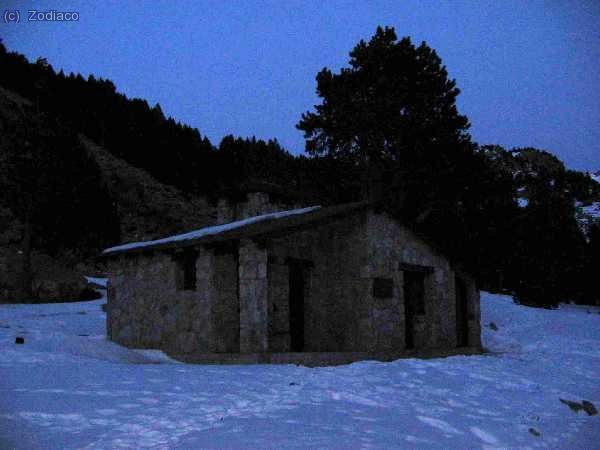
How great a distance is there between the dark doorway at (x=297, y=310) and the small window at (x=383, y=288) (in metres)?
1.75

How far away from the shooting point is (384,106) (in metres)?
24.6

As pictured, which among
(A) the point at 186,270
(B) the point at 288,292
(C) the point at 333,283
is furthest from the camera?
(C) the point at 333,283

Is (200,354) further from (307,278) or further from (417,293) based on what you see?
(417,293)

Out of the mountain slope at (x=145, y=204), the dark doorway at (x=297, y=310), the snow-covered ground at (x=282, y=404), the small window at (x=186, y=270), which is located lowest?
the snow-covered ground at (x=282, y=404)

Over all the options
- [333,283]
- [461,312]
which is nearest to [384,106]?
[461,312]

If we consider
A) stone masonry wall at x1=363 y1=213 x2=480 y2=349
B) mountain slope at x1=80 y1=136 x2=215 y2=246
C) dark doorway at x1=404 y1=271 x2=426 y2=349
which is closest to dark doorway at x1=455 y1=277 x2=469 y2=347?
stone masonry wall at x1=363 y1=213 x2=480 y2=349

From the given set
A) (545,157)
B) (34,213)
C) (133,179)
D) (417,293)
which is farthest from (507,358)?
(133,179)

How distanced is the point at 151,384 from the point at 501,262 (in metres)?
25.9

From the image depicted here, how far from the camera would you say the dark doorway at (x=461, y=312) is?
18.0m

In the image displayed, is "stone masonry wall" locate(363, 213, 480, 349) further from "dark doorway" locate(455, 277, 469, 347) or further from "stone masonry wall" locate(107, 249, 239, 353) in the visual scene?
"stone masonry wall" locate(107, 249, 239, 353)

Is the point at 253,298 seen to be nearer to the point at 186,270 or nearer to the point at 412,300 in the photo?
the point at 186,270

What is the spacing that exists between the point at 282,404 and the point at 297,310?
678cm

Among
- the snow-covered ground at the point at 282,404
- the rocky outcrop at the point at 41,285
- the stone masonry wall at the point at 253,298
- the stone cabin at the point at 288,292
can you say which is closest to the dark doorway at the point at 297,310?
the stone cabin at the point at 288,292

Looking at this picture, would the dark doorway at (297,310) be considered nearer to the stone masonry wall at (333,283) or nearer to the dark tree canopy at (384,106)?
the stone masonry wall at (333,283)
